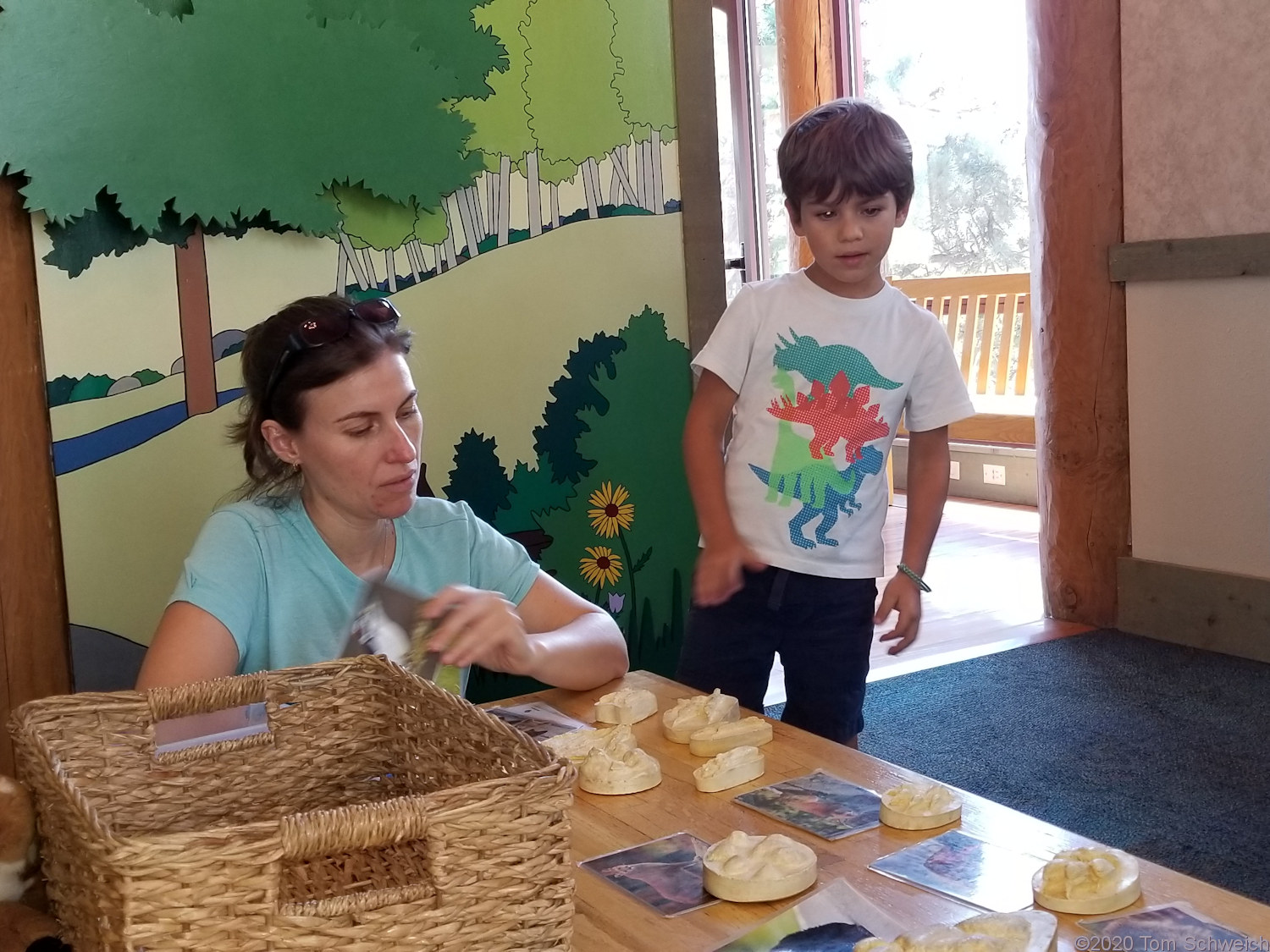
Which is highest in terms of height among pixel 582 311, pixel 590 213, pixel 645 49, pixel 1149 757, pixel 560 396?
pixel 645 49

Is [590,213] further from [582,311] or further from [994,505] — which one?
Result: [994,505]

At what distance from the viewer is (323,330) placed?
1.53m

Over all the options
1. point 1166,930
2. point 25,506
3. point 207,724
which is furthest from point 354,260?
point 1166,930

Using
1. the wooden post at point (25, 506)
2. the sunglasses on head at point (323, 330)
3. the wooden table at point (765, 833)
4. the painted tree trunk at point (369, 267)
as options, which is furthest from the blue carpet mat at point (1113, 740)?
the wooden post at point (25, 506)

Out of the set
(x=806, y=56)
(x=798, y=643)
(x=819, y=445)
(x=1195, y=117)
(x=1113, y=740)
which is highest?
(x=806, y=56)

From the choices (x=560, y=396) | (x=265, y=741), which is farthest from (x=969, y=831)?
(x=560, y=396)

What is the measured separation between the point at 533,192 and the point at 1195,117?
2.07 metres

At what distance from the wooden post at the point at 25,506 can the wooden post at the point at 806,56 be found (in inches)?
176

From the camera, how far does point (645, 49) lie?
2.38 metres

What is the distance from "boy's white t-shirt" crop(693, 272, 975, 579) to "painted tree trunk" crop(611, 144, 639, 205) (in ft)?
1.81

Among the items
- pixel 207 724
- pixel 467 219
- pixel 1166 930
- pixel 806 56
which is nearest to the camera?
pixel 1166 930

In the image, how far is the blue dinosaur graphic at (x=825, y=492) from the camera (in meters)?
Answer: 1.87

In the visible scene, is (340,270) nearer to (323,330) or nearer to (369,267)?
(369,267)

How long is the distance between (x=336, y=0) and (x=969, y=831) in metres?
1.68
